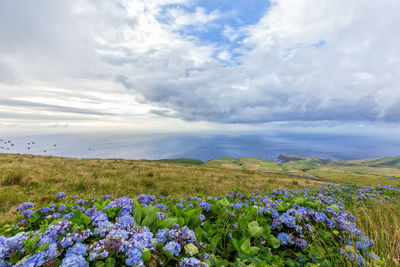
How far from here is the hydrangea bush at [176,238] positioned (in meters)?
1.48

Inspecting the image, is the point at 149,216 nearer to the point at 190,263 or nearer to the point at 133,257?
the point at 133,257

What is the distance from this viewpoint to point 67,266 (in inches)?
51.1

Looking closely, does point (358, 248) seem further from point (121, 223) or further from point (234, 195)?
point (121, 223)

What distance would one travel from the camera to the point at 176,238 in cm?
190

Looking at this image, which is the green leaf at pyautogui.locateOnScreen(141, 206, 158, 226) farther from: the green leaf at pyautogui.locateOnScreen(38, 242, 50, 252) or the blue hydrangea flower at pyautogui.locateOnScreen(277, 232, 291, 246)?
the blue hydrangea flower at pyautogui.locateOnScreen(277, 232, 291, 246)

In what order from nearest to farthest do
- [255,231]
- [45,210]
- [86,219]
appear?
[86,219], [255,231], [45,210]

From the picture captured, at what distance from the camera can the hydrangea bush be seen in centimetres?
148

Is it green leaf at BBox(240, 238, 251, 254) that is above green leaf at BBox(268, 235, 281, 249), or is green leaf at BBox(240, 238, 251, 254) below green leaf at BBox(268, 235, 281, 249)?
above

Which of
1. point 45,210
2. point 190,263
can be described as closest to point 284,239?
point 190,263

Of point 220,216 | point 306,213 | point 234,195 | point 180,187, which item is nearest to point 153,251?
point 220,216

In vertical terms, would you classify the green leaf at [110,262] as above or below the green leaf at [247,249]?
above

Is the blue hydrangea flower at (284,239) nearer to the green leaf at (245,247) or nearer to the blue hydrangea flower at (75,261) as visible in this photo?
the green leaf at (245,247)

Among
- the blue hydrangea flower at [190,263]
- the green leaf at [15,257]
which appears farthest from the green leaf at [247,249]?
the green leaf at [15,257]

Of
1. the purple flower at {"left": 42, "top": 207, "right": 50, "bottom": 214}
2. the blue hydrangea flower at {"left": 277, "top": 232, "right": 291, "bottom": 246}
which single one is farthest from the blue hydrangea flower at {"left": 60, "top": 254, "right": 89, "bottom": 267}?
the blue hydrangea flower at {"left": 277, "top": 232, "right": 291, "bottom": 246}
